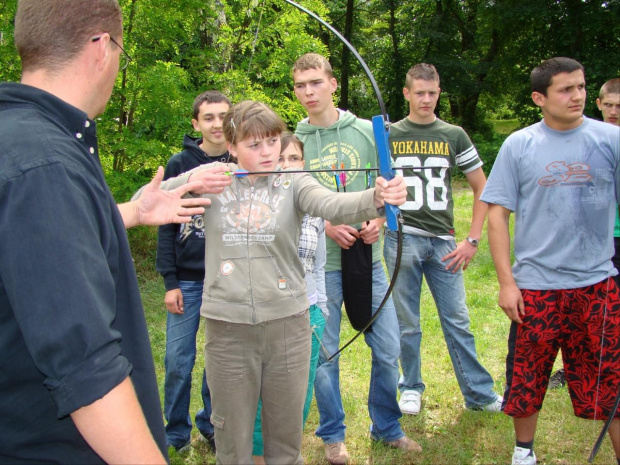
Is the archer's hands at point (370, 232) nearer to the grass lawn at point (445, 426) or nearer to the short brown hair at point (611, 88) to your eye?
the grass lawn at point (445, 426)

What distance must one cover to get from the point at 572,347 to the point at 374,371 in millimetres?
1051

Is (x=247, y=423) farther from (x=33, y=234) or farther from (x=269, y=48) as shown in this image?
(x=269, y=48)

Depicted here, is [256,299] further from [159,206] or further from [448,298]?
[448,298]

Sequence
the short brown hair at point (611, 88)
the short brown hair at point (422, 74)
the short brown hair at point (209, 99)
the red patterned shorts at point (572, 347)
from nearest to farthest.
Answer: the red patterned shorts at point (572, 347), the short brown hair at point (209, 99), the short brown hair at point (422, 74), the short brown hair at point (611, 88)

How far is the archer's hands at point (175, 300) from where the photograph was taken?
10.00ft

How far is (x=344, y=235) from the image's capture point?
2.96 meters

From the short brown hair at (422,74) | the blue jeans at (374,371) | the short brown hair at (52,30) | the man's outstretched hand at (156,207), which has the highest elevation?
the short brown hair at (422,74)

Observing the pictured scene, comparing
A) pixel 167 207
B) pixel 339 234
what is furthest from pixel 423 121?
pixel 167 207

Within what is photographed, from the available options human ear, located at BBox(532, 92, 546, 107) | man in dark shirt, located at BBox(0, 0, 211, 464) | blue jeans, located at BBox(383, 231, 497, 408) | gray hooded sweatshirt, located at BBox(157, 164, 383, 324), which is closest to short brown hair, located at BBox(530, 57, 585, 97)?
human ear, located at BBox(532, 92, 546, 107)

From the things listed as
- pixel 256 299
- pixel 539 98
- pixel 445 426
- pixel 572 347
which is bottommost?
pixel 445 426

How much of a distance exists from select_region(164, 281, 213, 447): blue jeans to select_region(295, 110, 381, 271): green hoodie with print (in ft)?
2.57

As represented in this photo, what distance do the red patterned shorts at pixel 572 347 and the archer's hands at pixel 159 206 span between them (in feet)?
5.74

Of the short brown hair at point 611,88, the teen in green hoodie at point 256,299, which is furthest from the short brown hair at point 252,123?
the short brown hair at point 611,88

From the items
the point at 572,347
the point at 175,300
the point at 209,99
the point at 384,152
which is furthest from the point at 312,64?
the point at 572,347
